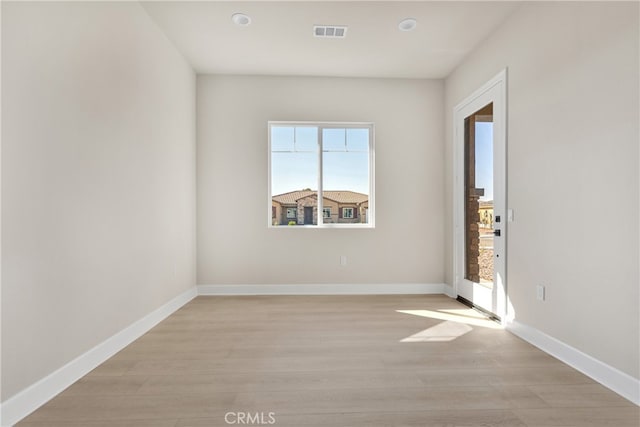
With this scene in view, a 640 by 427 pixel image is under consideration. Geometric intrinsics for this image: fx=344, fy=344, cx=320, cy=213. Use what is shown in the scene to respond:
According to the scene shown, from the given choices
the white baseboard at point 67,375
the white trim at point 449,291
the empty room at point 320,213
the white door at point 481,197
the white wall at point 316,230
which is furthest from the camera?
the white wall at point 316,230

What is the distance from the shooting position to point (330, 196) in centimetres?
468

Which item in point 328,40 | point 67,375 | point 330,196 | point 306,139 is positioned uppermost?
point 328,40

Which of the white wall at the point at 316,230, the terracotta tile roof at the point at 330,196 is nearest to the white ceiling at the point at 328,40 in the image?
the white wall at the point at 316,230

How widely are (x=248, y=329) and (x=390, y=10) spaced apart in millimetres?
3148

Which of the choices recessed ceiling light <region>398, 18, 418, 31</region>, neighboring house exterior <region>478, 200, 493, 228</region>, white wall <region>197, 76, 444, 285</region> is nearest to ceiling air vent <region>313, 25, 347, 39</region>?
recessed ceiling light <region>398, 18, 418, 31</region>

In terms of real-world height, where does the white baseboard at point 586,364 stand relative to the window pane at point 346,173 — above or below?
below

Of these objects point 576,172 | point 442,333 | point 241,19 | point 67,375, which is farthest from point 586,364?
point 241,19

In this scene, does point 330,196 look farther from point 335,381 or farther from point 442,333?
point 335,381

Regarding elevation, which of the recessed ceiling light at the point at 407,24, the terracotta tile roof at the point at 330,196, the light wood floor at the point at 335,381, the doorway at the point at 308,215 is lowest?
the light wood floor at the point at 335,381

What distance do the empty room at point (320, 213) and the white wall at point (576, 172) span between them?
0.02 m

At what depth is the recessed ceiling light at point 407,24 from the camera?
3.21 m

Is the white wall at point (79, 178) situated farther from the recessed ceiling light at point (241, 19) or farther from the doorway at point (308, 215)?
the doorway at point (308, 215)

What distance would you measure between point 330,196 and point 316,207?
0.79ft

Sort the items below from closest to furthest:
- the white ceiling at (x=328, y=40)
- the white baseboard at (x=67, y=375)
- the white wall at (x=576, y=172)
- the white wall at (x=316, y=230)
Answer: the white baseboard at (x=67, y=375), the white wall at (x=576, y=172), the white ceiling at (x=328, y=40), the white wall at (x=316, y=230)
